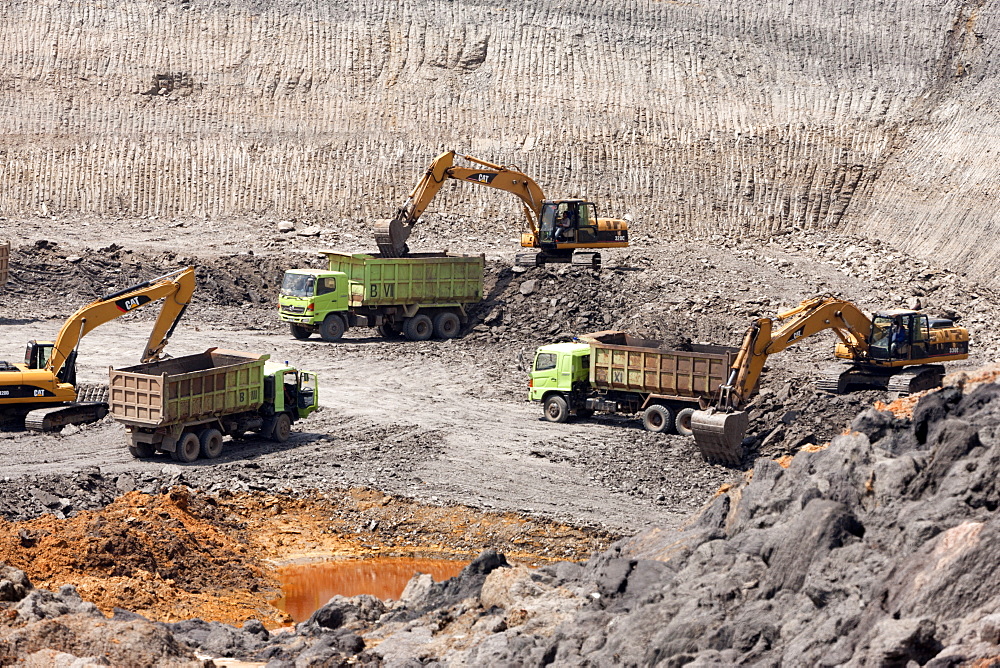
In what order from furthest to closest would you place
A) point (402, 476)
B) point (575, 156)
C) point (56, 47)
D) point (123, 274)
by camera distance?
point (56, 47)
point (575, 156)
point (123, 274)
point (402, 476)

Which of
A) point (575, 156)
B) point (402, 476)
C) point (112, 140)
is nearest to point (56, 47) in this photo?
point (112, 140)

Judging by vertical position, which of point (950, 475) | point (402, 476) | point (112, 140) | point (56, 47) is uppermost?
point (56, 47)

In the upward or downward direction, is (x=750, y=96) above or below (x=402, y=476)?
above

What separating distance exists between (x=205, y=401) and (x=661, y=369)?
27.3 ft

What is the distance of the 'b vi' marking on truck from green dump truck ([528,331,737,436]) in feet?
26.9

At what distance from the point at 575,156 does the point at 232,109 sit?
12950 mm

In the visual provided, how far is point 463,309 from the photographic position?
1359 inches

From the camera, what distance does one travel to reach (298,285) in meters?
33.2

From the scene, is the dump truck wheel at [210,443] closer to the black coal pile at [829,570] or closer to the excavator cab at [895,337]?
the black coal pile at [829,570]

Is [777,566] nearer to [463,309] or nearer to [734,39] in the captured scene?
[463,309]

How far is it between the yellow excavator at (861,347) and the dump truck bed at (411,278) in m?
10.9

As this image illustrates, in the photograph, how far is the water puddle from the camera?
1797 centimetres

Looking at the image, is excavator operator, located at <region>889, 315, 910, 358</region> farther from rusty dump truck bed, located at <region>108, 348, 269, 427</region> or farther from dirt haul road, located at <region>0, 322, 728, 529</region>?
rusty dump truck bed, located at <region>108, 348, 269, 427</region>

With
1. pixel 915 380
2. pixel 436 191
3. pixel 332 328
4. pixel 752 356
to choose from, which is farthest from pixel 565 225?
pixel 752 356
